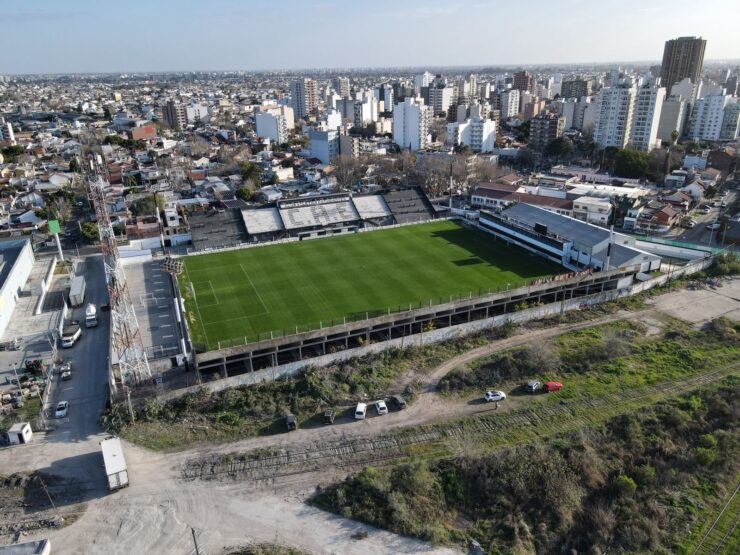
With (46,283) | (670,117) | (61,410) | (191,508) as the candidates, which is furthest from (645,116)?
(61,410)

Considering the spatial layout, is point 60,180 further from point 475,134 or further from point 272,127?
point 475,134

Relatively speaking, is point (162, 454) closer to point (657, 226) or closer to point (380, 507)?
point (380, 507)

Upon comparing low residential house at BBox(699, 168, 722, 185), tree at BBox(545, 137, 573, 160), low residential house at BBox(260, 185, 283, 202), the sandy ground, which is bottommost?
the sandy ground

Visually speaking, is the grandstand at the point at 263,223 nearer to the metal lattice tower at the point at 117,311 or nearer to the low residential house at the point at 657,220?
the metal lattice tower at the point at 117,311

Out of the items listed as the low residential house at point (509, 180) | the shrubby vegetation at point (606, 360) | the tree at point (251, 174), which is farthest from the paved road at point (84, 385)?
the low residential house at point (509, 180)

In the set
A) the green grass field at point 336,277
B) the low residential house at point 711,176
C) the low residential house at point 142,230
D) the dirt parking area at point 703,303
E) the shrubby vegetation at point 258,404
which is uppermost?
the low residential house at point 711,176

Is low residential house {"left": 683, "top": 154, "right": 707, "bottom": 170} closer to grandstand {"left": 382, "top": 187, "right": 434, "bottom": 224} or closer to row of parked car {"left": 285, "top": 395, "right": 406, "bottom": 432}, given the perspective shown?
grandstand {"left": 382, "top": 187, "right": 434, "bottom": 224}

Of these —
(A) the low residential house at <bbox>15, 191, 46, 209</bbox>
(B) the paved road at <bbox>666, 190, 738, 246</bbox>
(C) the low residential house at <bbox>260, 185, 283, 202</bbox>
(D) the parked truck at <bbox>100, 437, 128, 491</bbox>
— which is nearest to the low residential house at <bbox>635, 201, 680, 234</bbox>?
(B) the paved road at <bbox>666, 190, 738, 246</bbox>

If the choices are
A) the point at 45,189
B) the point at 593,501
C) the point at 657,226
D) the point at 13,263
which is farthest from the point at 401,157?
the point at 593,501
